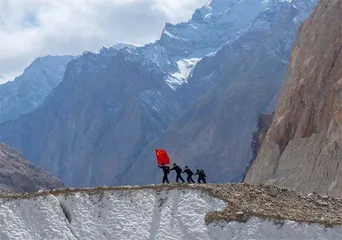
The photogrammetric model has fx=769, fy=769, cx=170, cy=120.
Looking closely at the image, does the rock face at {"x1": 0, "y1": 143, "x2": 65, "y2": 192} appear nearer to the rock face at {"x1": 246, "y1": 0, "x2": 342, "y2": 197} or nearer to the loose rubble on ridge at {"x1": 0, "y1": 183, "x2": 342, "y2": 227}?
the rock face at {"x1": 246, "y1": 0, "x2": 342, "y2": 197}

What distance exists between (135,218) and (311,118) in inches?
1842

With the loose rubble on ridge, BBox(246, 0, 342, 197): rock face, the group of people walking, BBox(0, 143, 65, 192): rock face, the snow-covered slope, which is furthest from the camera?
BBox(0, 143, 65, 192): rock face

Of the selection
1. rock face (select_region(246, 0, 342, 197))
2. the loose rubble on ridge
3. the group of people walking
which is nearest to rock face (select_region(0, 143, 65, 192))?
rock face (select_region(246, 0, 342, 197))

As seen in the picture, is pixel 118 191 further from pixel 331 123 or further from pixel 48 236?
pixel 331 123

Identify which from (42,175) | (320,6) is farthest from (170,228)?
(42,175)

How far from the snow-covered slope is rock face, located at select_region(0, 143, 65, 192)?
99749 mm

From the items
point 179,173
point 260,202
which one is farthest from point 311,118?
point 260,202

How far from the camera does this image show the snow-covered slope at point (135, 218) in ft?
104

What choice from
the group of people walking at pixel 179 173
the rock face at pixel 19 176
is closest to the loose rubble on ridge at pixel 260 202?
the group of people walking at pixel 179 173

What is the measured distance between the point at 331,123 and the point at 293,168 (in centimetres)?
619

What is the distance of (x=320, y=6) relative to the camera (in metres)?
91.2

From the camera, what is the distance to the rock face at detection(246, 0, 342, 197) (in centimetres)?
6675

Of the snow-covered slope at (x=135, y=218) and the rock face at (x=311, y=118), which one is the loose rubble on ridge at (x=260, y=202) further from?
the rock face at (x=311, y=118)

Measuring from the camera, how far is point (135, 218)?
108 feet
